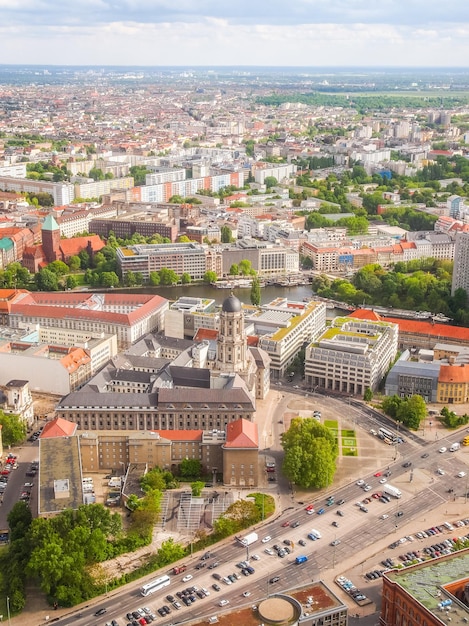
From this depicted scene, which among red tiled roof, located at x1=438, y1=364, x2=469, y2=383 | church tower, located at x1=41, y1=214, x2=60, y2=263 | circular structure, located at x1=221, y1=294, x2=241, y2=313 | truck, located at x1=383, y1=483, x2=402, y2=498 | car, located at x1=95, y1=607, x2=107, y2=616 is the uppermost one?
circular structure, located at x1=221, y1=294, x2=241, y2=313

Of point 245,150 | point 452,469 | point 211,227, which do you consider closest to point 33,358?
point 452,469

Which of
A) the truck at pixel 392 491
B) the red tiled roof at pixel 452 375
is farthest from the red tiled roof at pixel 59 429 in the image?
the red tiled roof at pixel 452 375

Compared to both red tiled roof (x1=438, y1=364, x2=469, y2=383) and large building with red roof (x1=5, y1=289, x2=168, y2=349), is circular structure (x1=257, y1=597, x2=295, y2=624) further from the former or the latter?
large building with red roof (x1=5, y1=289, x2=168, y2=349)

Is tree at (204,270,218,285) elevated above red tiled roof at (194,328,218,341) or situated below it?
below

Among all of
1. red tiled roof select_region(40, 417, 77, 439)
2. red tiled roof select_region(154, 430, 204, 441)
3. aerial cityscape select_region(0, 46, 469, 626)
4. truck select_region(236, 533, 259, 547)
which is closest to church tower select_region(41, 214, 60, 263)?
aerial cityscape select_region(0, 46, 469, 626)

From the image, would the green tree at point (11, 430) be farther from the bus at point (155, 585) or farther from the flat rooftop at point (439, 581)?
the flat rooftop at point (439, 581)

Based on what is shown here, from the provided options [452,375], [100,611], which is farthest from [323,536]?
[452,375]

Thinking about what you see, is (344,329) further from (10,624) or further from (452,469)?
(10,624)
